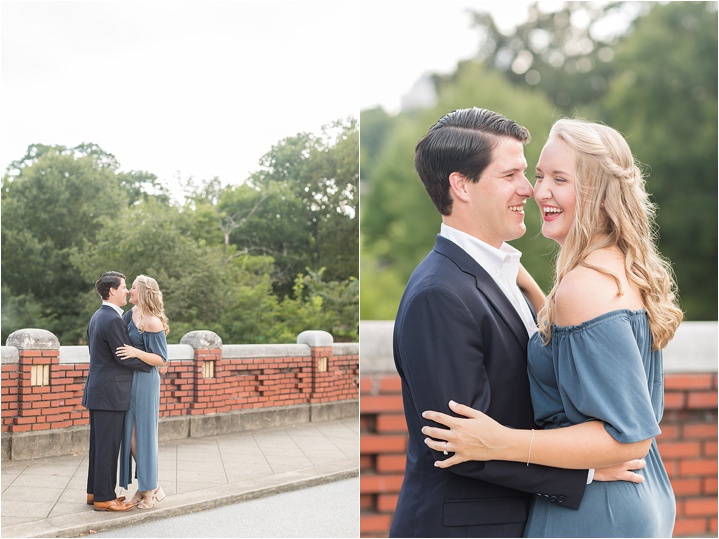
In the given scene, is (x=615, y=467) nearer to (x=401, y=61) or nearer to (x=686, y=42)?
(x=401, y=61)

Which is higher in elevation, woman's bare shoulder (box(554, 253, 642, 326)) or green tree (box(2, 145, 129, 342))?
green tree (box(2, 145, 129, 342))

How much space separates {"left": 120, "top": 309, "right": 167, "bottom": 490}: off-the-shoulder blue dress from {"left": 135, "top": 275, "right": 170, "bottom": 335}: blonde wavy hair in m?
0.04

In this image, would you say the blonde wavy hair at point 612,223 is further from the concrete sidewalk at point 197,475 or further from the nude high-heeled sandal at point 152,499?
the nude high-heeled sandal at point 152,499

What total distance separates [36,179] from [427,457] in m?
2.15

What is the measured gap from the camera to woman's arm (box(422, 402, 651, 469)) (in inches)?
67.9

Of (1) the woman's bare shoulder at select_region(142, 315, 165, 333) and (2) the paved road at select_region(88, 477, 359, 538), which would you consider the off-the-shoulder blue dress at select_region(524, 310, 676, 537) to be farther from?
(1) the woman's bare shoulder at select_region(142, 315, 165, 333)

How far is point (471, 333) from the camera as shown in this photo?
1754 millimetres

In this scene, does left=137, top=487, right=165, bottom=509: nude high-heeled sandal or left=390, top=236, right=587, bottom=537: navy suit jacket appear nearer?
left=390, top=236, right=587, bottom=537: navy suit jacket

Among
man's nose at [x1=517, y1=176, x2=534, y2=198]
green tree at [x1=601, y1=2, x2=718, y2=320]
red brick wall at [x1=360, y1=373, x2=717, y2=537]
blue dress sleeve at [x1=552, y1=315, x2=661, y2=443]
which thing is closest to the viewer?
blue dress sleeve at [x1=552, y1=315, x2=661, y2=443]

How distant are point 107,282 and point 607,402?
2.09m

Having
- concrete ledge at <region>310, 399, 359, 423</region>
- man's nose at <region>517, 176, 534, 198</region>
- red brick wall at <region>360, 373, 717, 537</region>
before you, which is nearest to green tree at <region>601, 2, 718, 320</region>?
red brick wall at <region>360, 373, 717, 537</region>

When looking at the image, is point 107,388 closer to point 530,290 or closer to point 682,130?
point 530,290

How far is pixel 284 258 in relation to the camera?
11.3 ft

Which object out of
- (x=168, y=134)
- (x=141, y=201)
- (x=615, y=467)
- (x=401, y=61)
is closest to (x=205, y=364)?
(x=141, y=201)
